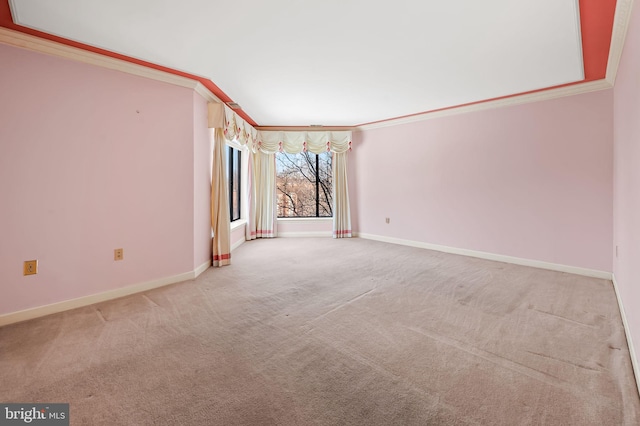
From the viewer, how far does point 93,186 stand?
2.60 m

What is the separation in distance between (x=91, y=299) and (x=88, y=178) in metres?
1.13

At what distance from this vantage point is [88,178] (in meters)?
2.57

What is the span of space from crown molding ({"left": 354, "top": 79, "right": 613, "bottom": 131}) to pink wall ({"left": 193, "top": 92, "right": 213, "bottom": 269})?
3.31m

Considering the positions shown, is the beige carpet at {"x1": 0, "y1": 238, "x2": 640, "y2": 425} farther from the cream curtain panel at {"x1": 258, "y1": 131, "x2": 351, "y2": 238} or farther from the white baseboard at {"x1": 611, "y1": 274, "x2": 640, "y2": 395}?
the cream curtain panel at {"x1": 258, "y1": 131, "x2": 351, "y2": 238}

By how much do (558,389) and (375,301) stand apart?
4.56 feet

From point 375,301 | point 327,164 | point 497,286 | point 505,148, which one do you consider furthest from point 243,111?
point 497,286

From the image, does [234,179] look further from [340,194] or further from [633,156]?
[633,156]

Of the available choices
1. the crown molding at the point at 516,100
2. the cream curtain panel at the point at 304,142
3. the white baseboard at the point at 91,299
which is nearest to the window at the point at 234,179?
the cream curtain panel at the point at 304,142

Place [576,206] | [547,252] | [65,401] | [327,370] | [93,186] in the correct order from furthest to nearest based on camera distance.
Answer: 1. [547,252]
2. [576,206]
3. [93,186]
4. [327,370]
5. [65,401]

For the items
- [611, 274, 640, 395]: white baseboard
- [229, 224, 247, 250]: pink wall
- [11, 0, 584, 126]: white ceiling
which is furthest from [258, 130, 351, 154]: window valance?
[611, 274, 640, 395]: white baseboard

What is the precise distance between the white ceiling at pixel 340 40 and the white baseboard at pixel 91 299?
225cm

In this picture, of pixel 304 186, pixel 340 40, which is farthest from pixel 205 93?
pixel 304 186

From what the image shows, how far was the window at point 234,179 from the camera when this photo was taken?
5.18 metres

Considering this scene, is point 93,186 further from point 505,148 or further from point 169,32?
point 505,148
